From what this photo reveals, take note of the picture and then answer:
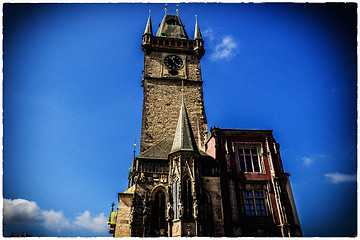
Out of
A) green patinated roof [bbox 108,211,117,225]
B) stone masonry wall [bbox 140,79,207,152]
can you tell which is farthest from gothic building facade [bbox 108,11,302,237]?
green patinated roof [bbox 108,211,117,225]

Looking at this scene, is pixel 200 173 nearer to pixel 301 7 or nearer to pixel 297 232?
pixel 297 232

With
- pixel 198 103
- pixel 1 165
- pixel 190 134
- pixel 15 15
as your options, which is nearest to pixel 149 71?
pixel 198 103

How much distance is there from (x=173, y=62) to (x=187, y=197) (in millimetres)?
16998

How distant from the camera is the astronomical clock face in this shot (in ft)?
93.0

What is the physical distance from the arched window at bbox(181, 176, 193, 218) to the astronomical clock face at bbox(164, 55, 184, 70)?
50.1 ft

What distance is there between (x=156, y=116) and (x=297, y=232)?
14398 millimetres

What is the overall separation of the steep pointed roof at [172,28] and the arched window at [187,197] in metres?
20.6

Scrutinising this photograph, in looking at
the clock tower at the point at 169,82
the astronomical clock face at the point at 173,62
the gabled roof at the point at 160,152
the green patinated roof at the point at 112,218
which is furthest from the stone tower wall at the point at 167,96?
the green patinated roof at the point at 112,218

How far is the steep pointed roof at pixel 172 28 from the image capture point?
3193 cm

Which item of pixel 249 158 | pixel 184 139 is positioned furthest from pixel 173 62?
pixel 249 158

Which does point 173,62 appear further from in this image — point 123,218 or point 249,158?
point 123,218

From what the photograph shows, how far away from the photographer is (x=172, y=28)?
109ft

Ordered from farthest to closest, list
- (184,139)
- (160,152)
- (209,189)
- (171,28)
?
1. (171,28)
2. (160,152)
3. (184,139)
4. (209,189)

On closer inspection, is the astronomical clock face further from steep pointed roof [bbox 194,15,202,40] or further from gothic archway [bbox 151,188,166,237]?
gothic archway [bbox 151,188,166,237]
